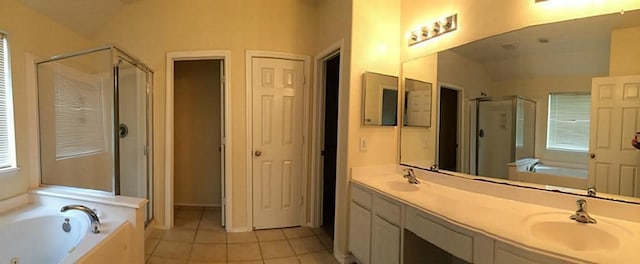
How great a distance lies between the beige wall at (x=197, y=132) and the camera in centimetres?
374

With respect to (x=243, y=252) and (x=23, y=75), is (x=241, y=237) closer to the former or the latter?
(x=243, y=252)

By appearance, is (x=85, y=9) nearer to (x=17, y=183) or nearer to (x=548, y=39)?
(x=17, y=183)

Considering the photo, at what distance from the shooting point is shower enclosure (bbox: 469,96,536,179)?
161cm

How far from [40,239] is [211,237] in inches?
49.7

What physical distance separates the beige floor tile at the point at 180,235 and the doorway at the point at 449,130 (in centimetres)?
245

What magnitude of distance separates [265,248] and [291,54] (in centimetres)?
199

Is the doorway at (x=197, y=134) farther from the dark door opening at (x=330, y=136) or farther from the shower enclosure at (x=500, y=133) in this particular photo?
the shower enclosure at (x=500, y=133)

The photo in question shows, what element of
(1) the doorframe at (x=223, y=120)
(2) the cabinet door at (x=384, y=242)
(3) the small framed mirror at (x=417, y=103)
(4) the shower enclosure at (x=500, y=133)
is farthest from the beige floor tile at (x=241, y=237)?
(4) the shower enclosure at (x=500, y=133)

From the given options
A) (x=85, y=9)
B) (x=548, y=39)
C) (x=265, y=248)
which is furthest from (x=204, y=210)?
(x=548, y=39)

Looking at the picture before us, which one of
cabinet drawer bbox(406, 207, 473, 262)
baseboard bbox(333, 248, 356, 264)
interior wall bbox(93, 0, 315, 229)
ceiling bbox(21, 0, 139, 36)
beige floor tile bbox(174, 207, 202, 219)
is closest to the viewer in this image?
cabinet drawer bbox(406, 207, 473, 262)

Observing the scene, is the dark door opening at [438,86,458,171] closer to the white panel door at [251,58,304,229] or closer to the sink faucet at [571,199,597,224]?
the sink faucet at [571,199,597,224]

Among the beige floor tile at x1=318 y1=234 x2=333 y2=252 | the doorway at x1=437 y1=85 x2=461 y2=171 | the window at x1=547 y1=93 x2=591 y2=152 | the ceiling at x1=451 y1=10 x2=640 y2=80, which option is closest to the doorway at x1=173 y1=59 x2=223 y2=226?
the beige floor tile at x1=318 y1=234 x2=333 y2=252

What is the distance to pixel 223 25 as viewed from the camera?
9.39 ft

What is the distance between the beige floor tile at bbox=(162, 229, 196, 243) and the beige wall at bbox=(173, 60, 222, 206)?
3.11 feet
